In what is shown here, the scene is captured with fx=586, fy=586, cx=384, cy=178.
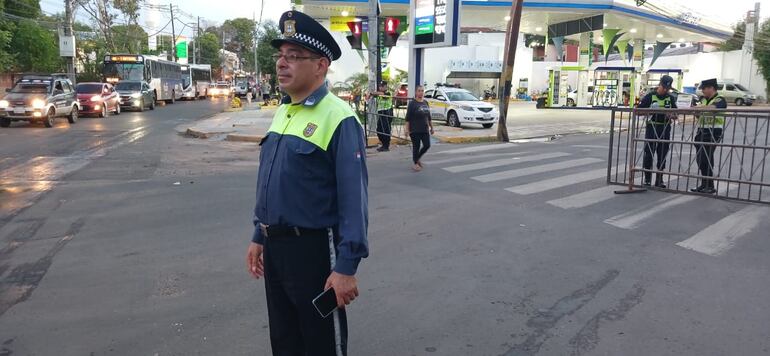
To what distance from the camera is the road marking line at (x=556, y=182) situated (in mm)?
9031

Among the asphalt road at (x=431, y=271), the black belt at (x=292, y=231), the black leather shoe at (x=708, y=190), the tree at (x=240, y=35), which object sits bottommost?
the asphalt road at (x=431, y=271)

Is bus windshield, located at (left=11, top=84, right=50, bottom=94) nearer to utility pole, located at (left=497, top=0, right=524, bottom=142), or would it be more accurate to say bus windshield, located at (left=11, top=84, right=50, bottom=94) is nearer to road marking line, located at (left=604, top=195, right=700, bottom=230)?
utility pole, located at (left=497, top=0, right=524, bottom=142)

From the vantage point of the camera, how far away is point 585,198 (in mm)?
8430

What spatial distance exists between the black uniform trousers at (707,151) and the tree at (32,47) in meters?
38.3

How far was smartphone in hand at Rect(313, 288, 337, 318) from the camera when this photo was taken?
2490mm

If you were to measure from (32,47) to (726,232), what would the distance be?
4202 cm

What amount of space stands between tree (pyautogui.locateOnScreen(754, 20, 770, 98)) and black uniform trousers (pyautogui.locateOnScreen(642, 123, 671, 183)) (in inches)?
1651

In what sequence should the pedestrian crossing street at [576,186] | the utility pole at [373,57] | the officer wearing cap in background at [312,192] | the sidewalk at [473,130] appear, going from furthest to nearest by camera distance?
the sidewalk at [473,130], the utility pole at [373,57], the pedestrian crossing street at [576,186], the officer wearing cap in background at [312,192]

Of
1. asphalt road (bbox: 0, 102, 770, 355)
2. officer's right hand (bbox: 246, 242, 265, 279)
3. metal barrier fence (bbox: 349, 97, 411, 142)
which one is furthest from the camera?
metal barrier fence (bbox: 349, 97, 411, 142)

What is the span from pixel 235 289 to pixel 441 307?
170cm

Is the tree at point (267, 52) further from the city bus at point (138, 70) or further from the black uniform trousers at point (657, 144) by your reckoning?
the black uniform trousers at point (657, 144)

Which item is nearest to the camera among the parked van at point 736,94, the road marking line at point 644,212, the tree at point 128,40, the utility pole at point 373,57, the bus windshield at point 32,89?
the road marking line at point 644,212

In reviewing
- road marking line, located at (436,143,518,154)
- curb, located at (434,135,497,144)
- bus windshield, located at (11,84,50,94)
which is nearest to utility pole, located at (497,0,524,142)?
curb, located at (434,135,497,144)

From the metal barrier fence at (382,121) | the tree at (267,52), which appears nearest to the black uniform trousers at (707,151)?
the metal barrier fence at (382,121)
